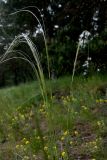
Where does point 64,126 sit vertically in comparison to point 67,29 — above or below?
below

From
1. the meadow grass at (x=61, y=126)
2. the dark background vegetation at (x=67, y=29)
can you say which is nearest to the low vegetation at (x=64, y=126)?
the meadow grass at (x=61, y=126)

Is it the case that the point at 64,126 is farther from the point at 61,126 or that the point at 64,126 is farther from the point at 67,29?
the point at 67,29

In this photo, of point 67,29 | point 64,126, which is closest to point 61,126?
point 64,126

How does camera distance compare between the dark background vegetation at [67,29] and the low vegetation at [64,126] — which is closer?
the low vegetation at [64,126]

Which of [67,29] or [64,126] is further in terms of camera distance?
[67,29]

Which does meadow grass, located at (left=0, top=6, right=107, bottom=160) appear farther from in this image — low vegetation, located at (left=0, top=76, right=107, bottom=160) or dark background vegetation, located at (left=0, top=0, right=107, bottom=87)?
dark background vegetation, located at (left=0, top=0, right=107, bottom=87)

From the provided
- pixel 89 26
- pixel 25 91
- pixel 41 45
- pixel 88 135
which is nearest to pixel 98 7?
pixel 89 26

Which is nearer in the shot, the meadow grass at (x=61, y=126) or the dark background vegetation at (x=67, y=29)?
the meadow grass at (x=61, y=126)

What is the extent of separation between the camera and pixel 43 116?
19.9 ft

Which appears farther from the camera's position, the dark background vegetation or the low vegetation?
the dark background vegetation

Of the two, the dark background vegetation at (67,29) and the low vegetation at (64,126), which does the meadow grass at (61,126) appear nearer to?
the low vegetation at (64,126)

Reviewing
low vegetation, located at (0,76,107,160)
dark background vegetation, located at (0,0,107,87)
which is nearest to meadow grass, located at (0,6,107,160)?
low vegetation, located at (0,76,107,160)

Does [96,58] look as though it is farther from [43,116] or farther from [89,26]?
[43,116]

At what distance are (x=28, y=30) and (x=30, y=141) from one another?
29.0 feet
